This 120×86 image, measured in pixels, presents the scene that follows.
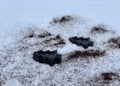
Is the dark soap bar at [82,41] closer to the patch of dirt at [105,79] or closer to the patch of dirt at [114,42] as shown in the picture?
the patch of dirt at [114,42]

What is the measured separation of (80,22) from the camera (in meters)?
25.3

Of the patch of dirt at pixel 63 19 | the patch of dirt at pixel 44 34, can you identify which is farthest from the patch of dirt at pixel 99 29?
the patch of dirt at pixel 44 34

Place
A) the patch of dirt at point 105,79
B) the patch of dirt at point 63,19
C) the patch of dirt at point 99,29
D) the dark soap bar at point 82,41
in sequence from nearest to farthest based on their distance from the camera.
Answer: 1. the patch of dirt at point 105,79
2. the dark soap bar at point 82,41
3. the patch of dirt at point 99,29
4. the patch of dirt at point 63,19

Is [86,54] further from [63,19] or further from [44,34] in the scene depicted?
[63,19]

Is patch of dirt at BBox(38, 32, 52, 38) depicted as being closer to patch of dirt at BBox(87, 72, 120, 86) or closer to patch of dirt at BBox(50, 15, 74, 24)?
patch of dirt at BBox(50, 15, 74, 24)

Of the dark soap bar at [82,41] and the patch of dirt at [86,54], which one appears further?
the dark soap bar at [82,41]

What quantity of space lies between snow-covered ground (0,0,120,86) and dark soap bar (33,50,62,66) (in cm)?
29

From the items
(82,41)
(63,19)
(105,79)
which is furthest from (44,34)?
A: (105,79)

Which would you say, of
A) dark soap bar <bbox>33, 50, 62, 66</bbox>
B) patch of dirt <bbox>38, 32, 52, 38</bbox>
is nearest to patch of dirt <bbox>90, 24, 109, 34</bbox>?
patch of dirt <bbox>38, 32, 52, 38</bbox>

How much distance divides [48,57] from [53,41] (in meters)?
2.40

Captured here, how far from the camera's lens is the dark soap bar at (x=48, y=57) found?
20.8 m

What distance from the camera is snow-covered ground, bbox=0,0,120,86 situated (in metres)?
19.7

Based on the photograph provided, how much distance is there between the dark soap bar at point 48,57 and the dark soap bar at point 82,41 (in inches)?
81.3

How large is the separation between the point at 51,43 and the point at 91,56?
118 inches
